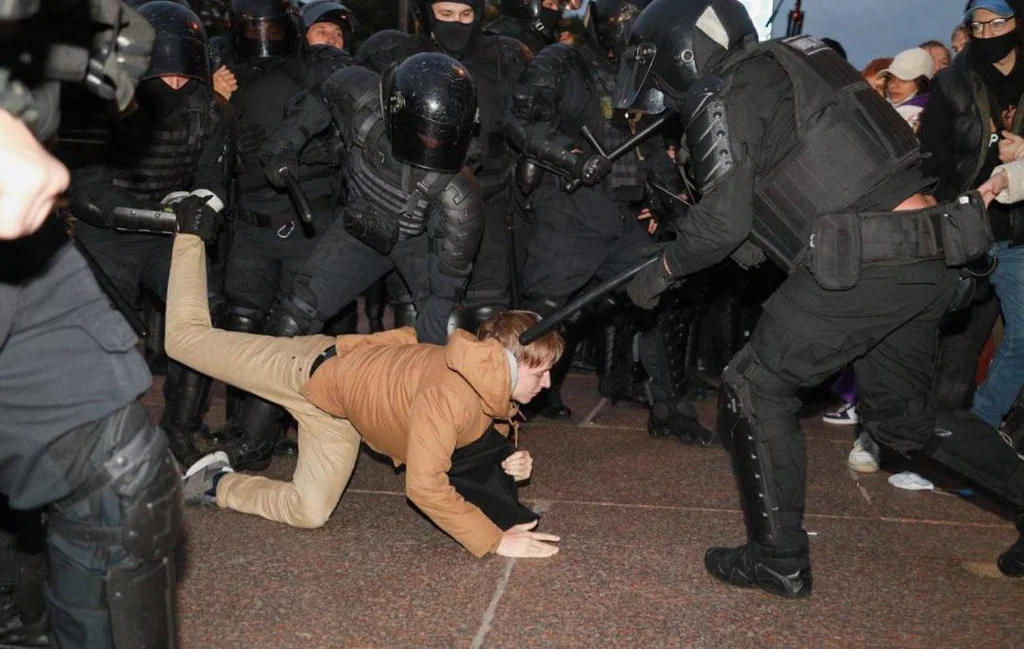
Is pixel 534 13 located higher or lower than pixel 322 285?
higher

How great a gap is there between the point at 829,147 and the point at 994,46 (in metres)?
1.75

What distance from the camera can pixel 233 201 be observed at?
5473 mm

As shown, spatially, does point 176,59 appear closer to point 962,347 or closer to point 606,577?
point 606,577

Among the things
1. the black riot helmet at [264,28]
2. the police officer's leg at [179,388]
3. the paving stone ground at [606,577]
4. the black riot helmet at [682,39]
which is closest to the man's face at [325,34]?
the black riot helmet at [264,28]

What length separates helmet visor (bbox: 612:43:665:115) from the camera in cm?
361

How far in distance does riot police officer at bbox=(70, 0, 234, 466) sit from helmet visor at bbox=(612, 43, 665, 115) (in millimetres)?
2043

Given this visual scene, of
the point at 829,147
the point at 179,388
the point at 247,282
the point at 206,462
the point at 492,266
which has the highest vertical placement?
the point at 829,147

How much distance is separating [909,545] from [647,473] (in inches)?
49.1

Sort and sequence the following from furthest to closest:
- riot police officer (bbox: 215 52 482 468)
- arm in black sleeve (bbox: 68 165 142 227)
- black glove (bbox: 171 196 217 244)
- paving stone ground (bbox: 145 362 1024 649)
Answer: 1. arm in black sleeve (bbox: 68 165 142 227)
2. riot police officer (bbox: 215 52 482 468)
3. black glove (bbox: 171 196 217 244)
4. paving stone ground (bbox: 145 362 1024 649)

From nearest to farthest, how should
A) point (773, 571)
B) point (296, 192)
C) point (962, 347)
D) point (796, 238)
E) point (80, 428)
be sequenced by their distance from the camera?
point (80, 428), point (796, 238), point (773, 571), point (296, 192), point (962, 347)

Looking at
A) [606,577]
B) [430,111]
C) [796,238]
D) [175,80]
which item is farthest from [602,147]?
[606,577]

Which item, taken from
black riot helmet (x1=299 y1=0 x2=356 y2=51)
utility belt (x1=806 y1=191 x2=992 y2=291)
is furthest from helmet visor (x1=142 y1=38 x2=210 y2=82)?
utility belt (x1=806 y1=191 x2=992 y2=291)

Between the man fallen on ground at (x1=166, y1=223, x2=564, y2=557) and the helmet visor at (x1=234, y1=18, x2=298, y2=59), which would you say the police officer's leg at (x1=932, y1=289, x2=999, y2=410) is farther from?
the helmet visor at (x1=234, y1=18, x2=298, y2=59)

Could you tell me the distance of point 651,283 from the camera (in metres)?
3.55
